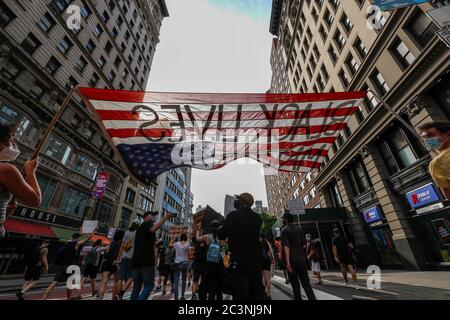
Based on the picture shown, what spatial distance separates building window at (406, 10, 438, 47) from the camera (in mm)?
10577

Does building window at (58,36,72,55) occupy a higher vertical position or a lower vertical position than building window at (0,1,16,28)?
higher

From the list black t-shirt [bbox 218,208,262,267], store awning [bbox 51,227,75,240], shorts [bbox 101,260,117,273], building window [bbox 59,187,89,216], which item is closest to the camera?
black t-shirt [bbox 218,208,262,267]

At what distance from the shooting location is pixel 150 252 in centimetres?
452

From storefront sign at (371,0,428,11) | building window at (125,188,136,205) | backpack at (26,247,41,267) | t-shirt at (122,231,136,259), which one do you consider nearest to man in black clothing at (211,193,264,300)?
Result: t-shirt at (122,231,136,259)

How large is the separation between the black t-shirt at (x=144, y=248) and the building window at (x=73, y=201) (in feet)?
64.8

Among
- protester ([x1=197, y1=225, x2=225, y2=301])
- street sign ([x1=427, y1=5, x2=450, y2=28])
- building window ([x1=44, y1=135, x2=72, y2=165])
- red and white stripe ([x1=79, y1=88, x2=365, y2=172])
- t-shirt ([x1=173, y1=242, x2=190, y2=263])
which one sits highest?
building window ([x1=44, y1=135, x2=72, y2=165])

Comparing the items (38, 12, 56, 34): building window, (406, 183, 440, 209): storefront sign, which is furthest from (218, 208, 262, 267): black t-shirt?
(38, 12, 56, 34): building window

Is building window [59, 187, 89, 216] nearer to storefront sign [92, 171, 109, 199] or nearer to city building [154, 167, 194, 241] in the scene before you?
storefront sign [92, 171, 109, 199]

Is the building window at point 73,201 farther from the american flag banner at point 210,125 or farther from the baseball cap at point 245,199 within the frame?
the baseball cap at point 245,199

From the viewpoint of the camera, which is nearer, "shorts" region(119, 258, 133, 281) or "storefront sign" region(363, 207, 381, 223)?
"shorts" region(119, 258, 133, 281)

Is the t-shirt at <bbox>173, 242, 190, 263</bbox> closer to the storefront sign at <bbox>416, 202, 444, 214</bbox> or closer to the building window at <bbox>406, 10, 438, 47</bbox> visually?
the storefront sign at <bbox>416, 202, 444, 214</bbox>

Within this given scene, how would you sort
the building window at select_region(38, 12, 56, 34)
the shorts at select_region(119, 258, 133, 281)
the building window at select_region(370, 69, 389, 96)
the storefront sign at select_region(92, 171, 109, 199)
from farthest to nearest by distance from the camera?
the storefront sign at select_region(92, 171, 109, 199), the building window at select_region(38, 12, 56, 34), the building window at select_region(370, 69, 389, 96), the shorts at select_region(119, 258, 133, 281)

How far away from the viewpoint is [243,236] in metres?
3.11

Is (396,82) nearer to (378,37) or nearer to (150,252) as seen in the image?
(378,37)
